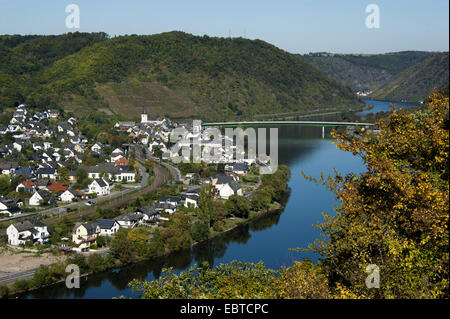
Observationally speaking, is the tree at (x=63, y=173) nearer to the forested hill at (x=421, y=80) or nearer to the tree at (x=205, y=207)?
the tree at (x=205, y=207)

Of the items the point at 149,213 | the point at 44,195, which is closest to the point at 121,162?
the point at 44,195

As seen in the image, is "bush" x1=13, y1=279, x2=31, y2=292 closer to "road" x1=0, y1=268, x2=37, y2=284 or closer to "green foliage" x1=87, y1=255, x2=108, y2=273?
"road" x1=0, y1=268, x2=37, y2=284

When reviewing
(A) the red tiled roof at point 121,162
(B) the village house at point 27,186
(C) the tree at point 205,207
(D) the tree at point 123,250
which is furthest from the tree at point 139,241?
(A) the red tiled roof at point 121,162

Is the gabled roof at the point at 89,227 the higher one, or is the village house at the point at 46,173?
the village house at the point at 46,173
